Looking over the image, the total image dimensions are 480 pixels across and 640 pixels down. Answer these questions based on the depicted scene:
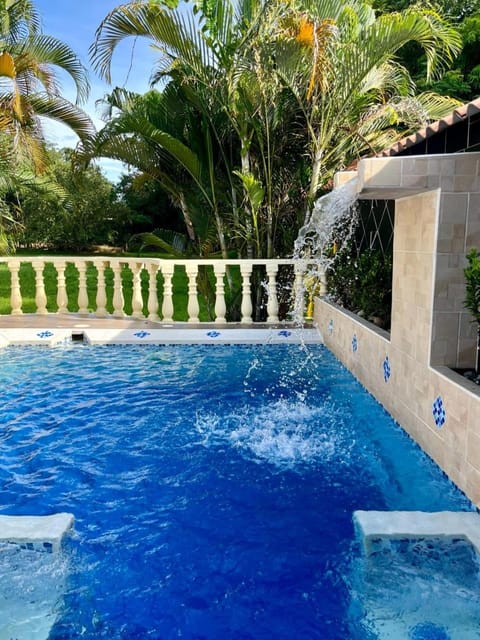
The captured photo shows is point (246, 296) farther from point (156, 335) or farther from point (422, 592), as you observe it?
point (422, 592)

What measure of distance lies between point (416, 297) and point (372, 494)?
1.78m

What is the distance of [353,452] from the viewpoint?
4.56 meters

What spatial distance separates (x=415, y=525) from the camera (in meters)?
3.11

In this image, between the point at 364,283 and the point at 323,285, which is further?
the point at 323,285

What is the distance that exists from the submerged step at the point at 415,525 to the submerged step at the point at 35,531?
1603 millimetres

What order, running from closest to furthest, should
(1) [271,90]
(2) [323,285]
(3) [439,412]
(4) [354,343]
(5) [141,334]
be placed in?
(3) [439,412]
(4) [354,343]
(1) [271,90]
(5) [141,334]
(2) [323,285]

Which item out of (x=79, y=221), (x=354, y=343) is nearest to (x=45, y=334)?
(x=354, y=343)

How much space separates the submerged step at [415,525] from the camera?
3035mm

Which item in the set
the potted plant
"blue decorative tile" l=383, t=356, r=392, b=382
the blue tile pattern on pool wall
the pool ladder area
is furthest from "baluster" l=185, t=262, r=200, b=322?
the pool ladder area

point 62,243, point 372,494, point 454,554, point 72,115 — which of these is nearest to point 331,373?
point 372,494

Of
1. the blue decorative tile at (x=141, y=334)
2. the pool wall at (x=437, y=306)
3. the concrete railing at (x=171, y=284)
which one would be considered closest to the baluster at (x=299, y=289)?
the concrete railing at (x=171, y=284)

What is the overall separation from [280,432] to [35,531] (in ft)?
7.88

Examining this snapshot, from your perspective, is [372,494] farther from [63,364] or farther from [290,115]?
[290,115]

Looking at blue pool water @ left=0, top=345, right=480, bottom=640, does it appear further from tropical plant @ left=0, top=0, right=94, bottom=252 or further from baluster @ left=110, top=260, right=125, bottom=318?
tropical plant @ left=0, top=0, right=94, bottom=252
